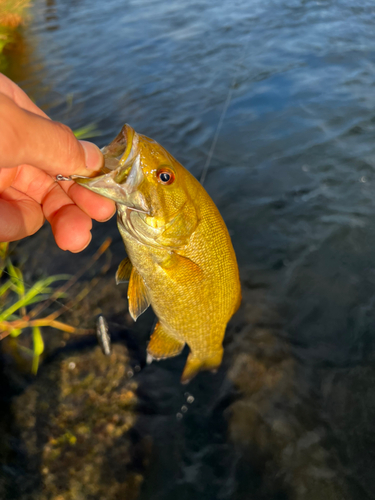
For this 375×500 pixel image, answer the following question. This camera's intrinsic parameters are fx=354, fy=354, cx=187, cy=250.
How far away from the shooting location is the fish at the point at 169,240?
226 centimetres

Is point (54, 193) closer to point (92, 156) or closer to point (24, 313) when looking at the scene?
point (92, 156)

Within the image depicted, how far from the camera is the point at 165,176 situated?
236cm

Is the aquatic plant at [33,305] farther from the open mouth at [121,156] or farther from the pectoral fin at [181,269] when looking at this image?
the open mouth at [121,156]

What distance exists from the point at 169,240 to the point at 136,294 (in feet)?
1.81

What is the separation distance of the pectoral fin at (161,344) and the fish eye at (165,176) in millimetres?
1361

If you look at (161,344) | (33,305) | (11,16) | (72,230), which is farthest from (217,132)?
(11,16)

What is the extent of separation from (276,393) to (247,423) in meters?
0.42

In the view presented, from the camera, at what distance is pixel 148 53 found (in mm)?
10094

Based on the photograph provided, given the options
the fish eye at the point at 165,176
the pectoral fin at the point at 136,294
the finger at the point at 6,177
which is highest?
the finger at the point at 6,177

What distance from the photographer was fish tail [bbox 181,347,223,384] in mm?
3228

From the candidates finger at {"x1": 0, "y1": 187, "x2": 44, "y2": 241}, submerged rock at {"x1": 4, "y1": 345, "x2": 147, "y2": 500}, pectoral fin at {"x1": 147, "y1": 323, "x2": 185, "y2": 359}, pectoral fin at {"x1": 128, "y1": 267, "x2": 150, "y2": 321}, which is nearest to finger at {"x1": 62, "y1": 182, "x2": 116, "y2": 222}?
finger at {"x1": 0, "y1": 187, "x2": 44, "y2": 241}

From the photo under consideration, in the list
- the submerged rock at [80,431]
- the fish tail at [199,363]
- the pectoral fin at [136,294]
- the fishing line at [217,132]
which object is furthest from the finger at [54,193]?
the fishing line at [217,132]

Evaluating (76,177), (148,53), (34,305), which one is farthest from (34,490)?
(148,53)

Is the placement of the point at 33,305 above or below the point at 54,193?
below
